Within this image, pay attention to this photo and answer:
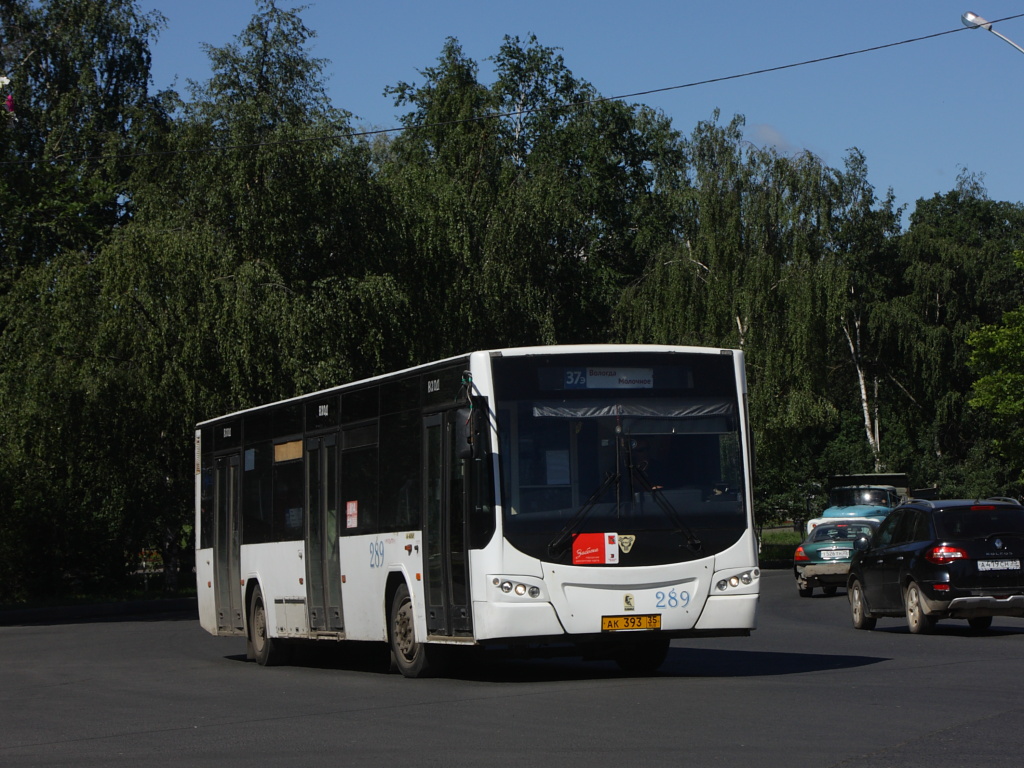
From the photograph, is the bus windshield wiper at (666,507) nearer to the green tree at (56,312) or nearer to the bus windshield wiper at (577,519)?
the bus windshield wiper at (577,519)

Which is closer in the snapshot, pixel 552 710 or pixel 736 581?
pixel 552 710

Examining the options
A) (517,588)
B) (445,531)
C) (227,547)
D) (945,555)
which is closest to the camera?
(517,588)

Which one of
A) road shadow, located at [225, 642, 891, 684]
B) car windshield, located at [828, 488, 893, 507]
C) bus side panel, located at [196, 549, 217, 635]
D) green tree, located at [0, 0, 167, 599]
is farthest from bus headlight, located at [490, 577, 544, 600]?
car windshield, located at [828, 488, 893, 507]

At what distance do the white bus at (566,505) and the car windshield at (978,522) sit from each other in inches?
257

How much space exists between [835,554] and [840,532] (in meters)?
0.81

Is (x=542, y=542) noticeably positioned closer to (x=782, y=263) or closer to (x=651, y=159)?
(x=782, y=263)

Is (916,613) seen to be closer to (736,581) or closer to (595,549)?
(736,581)

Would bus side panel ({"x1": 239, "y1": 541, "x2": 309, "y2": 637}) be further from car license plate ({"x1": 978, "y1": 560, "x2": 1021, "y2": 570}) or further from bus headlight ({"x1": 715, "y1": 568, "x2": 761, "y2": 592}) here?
car license plate ({"x1": 978, "y1": 560, "x2": 1021, "y2": 570})

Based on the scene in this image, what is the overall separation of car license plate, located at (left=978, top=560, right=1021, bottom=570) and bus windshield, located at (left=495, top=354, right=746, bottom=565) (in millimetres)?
6908

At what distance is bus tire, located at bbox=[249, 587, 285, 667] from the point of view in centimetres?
1870

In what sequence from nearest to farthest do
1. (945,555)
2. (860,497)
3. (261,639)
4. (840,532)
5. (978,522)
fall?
(261,639) → (945,555) → (978,522) → (840,532) → (860,497)

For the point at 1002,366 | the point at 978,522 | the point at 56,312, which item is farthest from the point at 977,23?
the point at 1002,366

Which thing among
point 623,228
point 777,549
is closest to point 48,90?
point 623,228

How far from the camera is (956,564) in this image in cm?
1958
